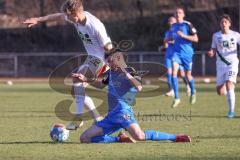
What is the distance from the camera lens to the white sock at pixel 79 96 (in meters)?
11.0

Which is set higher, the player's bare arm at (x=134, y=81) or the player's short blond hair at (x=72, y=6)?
the player's short blond hair at (x=72, y=6)

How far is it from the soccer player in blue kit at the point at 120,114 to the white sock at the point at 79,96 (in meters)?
1.45

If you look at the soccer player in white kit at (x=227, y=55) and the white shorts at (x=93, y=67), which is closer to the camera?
the white shorts at (x=93, y=67)

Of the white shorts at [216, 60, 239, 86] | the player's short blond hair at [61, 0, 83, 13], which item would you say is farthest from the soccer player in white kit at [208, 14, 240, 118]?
the player's short blond hair at [61, 0, 83, 13]

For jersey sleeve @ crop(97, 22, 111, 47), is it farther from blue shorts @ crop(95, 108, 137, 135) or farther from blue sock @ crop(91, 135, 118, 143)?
blue sock @ crop(91, 135, 118, 143)

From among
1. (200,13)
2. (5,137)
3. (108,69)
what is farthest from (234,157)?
(200,13)

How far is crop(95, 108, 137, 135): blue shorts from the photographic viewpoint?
9188 mm

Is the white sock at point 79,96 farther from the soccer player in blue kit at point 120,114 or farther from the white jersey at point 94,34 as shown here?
the soccer player in blue kit at point 120,114

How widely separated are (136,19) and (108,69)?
32969mm

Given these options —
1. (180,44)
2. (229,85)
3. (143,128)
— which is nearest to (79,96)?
(143,128)

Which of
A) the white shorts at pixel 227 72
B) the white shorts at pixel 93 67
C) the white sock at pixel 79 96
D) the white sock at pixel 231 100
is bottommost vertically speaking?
the white sock at pixel 231 100

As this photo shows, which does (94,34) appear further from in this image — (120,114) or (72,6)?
(120,114)

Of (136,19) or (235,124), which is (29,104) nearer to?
(235,124)

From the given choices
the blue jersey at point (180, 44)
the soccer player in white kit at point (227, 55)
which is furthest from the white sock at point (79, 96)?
the blue jersey at point (180, 44)
